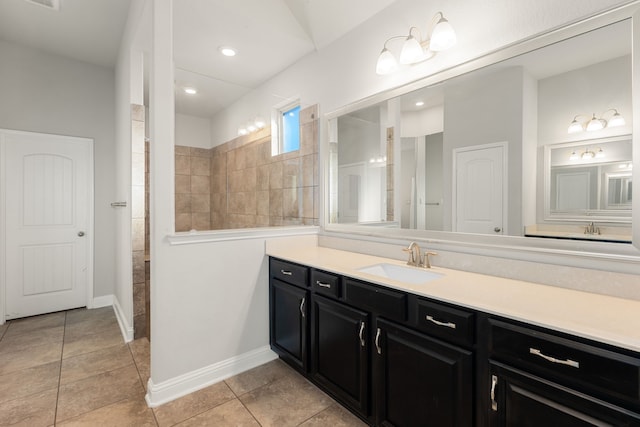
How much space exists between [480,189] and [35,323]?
176 inches

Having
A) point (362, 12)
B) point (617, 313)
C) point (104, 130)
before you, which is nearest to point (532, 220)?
point (617, 313)

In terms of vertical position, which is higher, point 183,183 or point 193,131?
point 193,131

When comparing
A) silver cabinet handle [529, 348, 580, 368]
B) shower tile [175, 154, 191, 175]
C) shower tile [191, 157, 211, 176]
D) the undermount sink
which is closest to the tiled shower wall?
shower tile [191, 157, 211, 176]

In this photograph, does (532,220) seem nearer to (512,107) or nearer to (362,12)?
(512,107)

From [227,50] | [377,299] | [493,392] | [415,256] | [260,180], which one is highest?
[227,50]

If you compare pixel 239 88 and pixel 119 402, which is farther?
pixel 239 88

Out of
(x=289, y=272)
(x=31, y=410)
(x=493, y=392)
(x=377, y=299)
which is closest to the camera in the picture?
(x=493, y=392)

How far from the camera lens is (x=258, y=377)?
85.6 inches

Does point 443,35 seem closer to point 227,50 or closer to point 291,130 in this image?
point 291,130

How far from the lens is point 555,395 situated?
38.4 inches

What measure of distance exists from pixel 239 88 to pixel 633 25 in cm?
270

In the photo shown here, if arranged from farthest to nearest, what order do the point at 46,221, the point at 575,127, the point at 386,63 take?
the point at 46,221 → the point at 386,63 → the point at 575,127

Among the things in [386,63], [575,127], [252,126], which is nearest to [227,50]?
[252,126]

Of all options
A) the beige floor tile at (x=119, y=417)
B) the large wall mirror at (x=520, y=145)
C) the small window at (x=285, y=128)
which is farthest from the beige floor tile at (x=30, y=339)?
the large wall mirror at (x=520, y=145)
